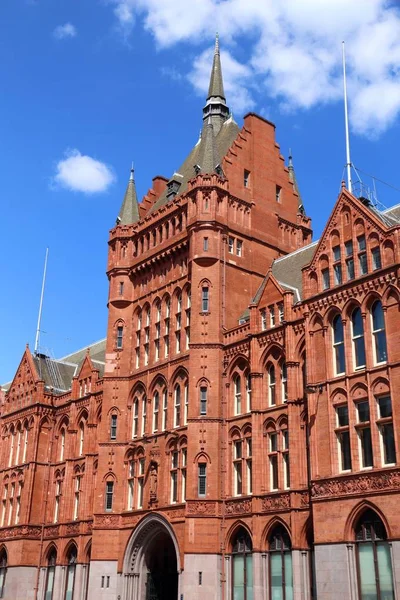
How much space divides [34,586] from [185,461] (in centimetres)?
2233

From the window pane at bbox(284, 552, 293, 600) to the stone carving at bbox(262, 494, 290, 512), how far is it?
8.33 feet

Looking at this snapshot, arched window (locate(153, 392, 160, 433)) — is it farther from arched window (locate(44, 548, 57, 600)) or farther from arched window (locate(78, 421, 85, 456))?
arched window (locate(44, 548, 57, 600))

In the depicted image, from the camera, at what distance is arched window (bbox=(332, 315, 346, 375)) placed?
3991 centimetres

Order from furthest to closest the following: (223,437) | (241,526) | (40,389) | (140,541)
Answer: (40,389) → (140,541) → (223,437) → (241,526)

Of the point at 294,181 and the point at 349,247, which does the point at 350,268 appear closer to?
the point at 349,247

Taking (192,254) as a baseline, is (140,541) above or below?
below

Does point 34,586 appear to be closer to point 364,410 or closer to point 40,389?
point 40,389

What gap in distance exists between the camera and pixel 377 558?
1379 inches

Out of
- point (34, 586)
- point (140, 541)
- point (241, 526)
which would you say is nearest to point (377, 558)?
point (241, 526)

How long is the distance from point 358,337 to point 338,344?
4.53 feet

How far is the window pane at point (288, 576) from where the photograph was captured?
41072 millimetres

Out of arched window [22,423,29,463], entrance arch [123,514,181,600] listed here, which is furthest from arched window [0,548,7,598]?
entrance arch [123,514,181,600]

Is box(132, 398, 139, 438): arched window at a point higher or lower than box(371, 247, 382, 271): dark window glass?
lower

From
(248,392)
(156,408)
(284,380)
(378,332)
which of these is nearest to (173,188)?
(156,408)
